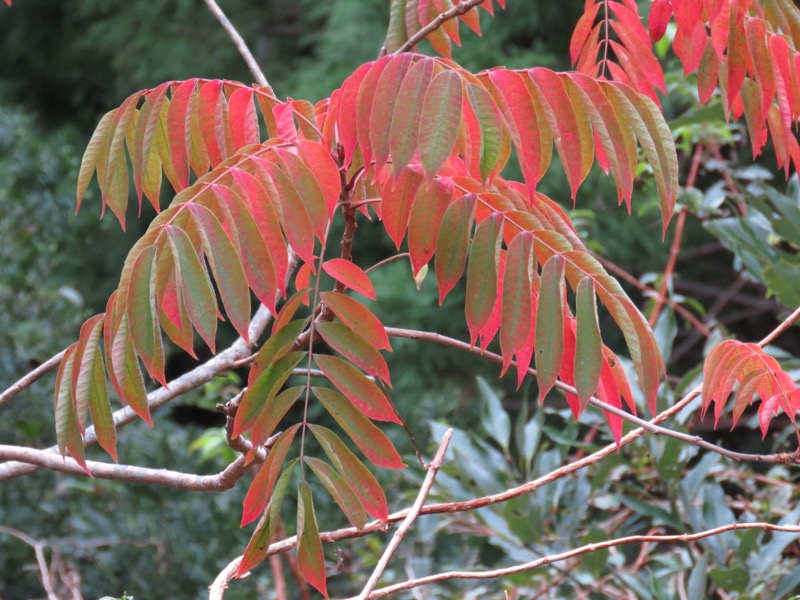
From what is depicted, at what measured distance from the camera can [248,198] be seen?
77 centimetres

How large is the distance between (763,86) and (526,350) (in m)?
0.47

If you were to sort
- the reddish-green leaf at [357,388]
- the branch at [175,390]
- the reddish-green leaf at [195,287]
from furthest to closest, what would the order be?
the branch at [175,390] < the reddish-green leaf at [357,388] < the reddish-green leaf at [195,287]

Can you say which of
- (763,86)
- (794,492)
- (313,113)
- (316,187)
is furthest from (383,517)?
(794,492)

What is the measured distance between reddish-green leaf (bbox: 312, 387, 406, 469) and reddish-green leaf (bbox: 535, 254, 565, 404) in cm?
15

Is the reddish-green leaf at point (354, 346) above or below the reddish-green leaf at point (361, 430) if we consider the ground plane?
above

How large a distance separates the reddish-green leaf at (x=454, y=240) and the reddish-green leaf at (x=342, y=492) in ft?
0.63

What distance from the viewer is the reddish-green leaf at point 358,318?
2.53 feet

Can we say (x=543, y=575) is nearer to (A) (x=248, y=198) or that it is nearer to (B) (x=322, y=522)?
(B) (x=322, y=522)

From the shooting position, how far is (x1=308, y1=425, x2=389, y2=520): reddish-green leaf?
79 centimetres

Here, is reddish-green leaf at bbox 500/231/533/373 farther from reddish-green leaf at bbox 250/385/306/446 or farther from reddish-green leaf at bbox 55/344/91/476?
reddish-green leaf at bbox 55/344/91/476

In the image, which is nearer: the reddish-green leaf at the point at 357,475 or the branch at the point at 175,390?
the reddish-green leaf at the point at 357,475

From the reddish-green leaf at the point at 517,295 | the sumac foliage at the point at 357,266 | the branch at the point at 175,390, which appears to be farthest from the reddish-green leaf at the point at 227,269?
the branch at the point at 175,390

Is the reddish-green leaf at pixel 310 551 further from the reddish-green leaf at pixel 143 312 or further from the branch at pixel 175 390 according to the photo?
the branch at pixel 175 390

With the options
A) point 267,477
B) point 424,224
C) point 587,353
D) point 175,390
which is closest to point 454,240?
point 424,224
